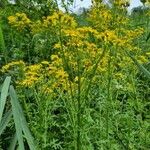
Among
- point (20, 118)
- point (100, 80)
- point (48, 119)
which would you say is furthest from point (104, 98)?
point (20, 118)

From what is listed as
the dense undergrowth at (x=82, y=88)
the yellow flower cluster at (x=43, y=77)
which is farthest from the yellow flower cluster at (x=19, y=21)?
the yellow flower cluster at (x=43, y=77)

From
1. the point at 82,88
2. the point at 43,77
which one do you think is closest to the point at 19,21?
the point at 43,77

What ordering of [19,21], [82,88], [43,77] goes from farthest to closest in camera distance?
1. [19,21]
2. [43,77]
3. [82,88]

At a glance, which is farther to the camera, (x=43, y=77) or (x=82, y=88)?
(x=43, y=77)

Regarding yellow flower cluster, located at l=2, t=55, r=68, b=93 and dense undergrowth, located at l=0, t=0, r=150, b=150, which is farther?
yellow flower cluster, located at l=2, t=55, r=68, b=93

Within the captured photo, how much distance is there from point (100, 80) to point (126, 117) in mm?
259

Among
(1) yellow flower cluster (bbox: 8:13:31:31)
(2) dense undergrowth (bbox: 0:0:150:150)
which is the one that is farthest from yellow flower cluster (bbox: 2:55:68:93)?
(1) yellow flower cluster (bbox: 8:13:31:31)

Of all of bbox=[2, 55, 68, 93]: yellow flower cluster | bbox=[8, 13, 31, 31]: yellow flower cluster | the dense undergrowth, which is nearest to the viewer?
the dense undergrowth

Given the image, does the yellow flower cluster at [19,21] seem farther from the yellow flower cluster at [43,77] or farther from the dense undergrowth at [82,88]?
the yellow flower cluster at [43,77]

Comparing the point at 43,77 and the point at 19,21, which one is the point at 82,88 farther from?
the point at 19,21

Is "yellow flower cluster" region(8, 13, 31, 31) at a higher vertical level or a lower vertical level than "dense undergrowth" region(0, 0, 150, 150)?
higher

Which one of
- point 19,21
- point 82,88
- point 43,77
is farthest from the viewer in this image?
point 19,21

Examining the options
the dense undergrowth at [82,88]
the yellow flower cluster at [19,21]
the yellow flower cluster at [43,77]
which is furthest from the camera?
the yellow flower cluster at [19,21]

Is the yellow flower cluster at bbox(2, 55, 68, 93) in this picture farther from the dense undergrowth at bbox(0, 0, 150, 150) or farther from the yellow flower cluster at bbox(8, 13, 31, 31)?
the yellow flower cluster at bbox(8, 13, 31, 31)
